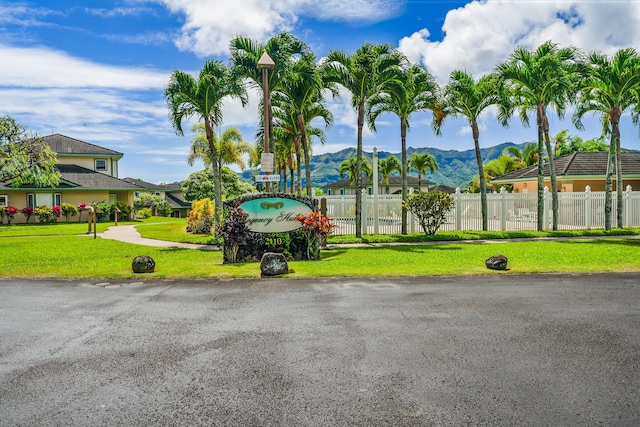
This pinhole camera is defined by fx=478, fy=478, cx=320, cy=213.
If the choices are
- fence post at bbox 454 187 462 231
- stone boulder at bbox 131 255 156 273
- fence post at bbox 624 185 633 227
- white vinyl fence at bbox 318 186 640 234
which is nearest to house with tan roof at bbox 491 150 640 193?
fence post at bbox 624 185 633 227

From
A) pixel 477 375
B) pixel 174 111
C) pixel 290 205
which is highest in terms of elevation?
pixel 174 111

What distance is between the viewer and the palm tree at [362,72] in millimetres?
20188

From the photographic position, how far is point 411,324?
6.92 m

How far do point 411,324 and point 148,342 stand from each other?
3.63 m

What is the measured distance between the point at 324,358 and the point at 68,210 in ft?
134

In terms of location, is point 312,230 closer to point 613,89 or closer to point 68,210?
point 613,89

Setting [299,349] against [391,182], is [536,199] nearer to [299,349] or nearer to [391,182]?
[299,349]

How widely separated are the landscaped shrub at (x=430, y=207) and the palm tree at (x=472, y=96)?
300cm

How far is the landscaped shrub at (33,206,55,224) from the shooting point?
39031 mm

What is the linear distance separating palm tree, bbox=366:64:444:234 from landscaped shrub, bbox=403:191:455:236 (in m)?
0.53

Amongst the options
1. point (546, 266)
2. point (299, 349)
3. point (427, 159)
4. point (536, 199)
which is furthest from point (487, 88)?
point (427, 159)

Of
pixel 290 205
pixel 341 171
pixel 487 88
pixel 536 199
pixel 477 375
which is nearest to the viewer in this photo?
pixel 477 375

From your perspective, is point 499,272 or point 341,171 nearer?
point 499,272

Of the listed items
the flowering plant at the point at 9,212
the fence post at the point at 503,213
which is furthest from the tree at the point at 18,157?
the fence post at the point at 503,213
